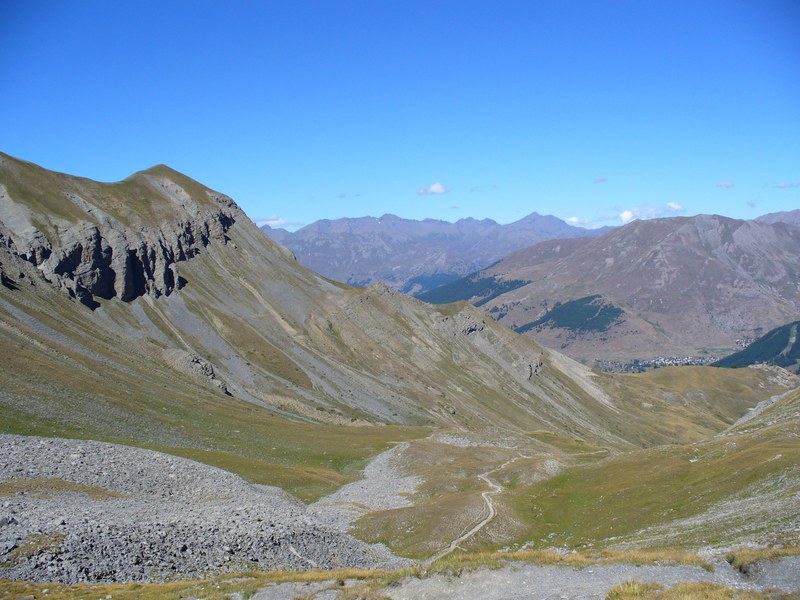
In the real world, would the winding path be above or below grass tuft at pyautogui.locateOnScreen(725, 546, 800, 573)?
below

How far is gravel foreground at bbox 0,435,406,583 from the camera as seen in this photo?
37.3 m

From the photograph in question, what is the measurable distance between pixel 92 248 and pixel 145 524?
13536 centimetres

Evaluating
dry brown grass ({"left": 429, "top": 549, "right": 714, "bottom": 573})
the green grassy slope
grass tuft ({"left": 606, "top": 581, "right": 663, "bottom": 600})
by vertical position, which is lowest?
the green grassy slope

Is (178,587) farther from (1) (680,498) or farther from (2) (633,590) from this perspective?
(1) (680,498)

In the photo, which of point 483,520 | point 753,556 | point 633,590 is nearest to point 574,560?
point 633,590

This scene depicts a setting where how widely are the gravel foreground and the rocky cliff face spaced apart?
101m

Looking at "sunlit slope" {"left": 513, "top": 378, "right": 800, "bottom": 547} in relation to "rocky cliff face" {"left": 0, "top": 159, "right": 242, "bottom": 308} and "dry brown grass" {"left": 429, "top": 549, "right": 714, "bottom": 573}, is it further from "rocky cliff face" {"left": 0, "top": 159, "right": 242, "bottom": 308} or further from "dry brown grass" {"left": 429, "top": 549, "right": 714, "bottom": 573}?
"rocky cliff face" {"left": 0, "top": 159, "right": 242, "bottom": 308}

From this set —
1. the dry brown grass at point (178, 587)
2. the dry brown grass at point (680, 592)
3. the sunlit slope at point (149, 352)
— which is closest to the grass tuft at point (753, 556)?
the dry brown grass at point (680, 592)

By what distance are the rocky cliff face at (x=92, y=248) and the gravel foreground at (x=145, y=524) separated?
101 metres

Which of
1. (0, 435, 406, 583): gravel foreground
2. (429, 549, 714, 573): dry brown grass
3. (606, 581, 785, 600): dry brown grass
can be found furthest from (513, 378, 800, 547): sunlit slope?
(0, 435, 406, 583): gravel foreground

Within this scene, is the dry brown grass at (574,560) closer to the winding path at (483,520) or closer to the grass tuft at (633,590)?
the grass tuft at (633,590)

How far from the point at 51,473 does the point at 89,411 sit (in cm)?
3398

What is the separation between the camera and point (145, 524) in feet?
142

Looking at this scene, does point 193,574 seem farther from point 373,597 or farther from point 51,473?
point 51,473
